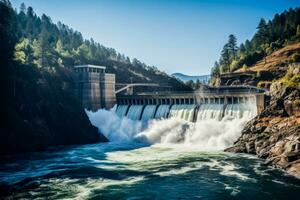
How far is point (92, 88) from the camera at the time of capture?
86.4 metres


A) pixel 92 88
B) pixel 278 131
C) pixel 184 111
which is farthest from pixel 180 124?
pixel 92 88

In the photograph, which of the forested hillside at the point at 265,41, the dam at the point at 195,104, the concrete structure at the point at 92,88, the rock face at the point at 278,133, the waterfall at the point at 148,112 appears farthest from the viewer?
the forested hillside at the point at 265,41

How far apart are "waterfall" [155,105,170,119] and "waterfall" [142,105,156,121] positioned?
55.4 inches

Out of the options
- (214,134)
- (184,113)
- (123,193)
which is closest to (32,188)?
(123,193)

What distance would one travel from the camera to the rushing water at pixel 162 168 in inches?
1375

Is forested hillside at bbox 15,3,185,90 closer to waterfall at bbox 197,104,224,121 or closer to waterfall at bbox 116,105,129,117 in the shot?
waterfall at bbox 116,105,129,117

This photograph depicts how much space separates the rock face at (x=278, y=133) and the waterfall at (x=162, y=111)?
1025 inches

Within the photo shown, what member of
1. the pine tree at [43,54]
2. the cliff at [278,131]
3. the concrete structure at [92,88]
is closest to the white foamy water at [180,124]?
the concrete structure at [92,88]

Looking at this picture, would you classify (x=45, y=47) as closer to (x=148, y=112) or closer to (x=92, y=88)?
(x=92, y=88)

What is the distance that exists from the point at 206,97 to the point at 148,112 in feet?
50.5

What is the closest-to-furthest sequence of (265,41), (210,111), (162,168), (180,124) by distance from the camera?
1. (162,168)
2. (210,111)
3. (180,124)
4. (265,41)

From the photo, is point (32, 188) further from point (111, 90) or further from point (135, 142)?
point (111, 90)

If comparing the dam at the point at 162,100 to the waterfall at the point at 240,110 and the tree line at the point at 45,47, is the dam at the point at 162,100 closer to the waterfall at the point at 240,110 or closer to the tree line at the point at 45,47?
the waterfall at the point at 240,110

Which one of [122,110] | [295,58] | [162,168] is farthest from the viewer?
[295,58]
